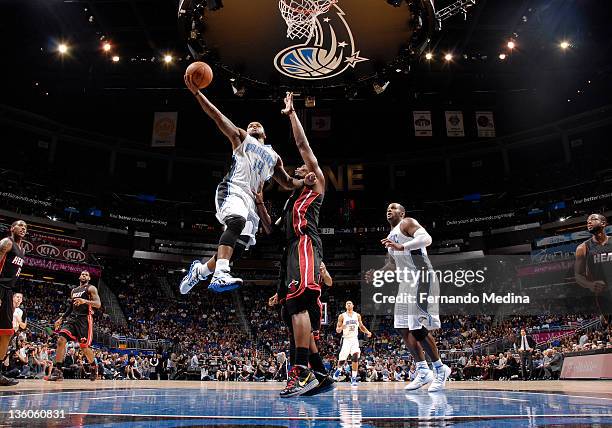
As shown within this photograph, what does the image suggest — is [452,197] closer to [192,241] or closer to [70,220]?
[192,241]

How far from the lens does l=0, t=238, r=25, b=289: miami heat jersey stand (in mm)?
5410

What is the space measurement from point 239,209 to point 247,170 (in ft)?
1.25

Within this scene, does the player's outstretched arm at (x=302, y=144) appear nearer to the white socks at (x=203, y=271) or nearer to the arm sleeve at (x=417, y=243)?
the white socks at (x=203, y=271)

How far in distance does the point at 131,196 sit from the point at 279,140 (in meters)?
9.25

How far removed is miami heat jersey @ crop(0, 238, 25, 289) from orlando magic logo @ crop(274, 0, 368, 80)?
8090 mm

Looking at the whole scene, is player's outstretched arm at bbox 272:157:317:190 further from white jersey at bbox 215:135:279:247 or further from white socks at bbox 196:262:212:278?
white socks at bbox 196:262:212:278

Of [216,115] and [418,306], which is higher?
[216,115]

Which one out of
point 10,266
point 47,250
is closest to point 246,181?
point 10,266

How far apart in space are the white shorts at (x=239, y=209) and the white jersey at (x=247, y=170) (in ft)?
0.13

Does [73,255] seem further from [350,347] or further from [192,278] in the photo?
[192,278]

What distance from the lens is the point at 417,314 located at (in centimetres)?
533

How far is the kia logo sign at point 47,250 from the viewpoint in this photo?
22.7 metres

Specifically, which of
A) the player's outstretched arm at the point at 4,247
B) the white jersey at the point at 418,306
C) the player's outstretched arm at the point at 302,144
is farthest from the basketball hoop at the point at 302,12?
the player's outstretched arm at the point at 4,247

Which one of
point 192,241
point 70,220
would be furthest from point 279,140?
point 70,220
